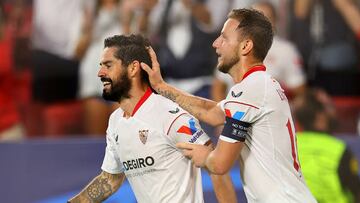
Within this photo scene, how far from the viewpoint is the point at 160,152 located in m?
4.22

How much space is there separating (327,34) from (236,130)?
11.7 ft

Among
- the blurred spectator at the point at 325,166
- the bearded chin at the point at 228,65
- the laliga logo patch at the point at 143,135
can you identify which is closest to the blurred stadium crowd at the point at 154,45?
the blurred spectator at the point at 325,166

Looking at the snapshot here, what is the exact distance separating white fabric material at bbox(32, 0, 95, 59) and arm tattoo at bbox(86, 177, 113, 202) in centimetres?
297

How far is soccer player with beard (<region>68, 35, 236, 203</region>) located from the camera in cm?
421

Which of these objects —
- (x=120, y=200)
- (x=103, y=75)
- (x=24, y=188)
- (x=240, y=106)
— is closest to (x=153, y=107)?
(x=103, y=75)

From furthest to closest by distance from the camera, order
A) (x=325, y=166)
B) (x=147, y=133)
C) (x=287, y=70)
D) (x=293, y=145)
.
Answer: (x=287, y=70) < (x=325, y=166) < (x=147, y=133) < (x=293, y=145)

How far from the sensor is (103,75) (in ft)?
14.1

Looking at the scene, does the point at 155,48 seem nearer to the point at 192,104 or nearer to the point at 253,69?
the point at 192,104

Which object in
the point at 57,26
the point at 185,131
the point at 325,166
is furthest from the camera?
the point at 57,26

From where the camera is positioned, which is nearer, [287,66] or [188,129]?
[188,129]

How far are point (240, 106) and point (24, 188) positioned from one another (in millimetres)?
3508

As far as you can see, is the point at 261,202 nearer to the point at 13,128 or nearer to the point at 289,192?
the point at 289,192

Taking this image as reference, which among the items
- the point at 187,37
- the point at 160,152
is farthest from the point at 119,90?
the point at 187,37

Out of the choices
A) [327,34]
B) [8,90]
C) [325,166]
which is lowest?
[8,90]
